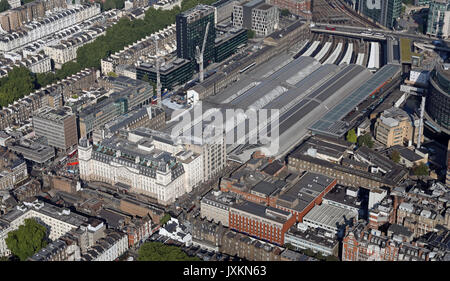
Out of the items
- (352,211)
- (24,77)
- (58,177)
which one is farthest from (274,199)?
(24,77)

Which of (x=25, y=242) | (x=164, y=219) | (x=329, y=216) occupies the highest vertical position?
(x=25, y=242)

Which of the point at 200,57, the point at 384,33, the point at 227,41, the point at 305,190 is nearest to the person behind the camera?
the point at 305,190

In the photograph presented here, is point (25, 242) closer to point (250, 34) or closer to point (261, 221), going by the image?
point (261, 221)

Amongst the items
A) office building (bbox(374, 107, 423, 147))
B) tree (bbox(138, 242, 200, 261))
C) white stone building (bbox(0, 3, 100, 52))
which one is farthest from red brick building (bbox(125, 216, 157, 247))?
white stone building (bbox(0, 3, 100, 52))

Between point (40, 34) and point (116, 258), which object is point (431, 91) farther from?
point (40, 34)

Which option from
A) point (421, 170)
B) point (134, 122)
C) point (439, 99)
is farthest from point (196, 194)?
point (439, 99)

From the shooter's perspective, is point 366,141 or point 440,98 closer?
point 366,141

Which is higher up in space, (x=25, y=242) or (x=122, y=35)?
(x=122, y=35)
